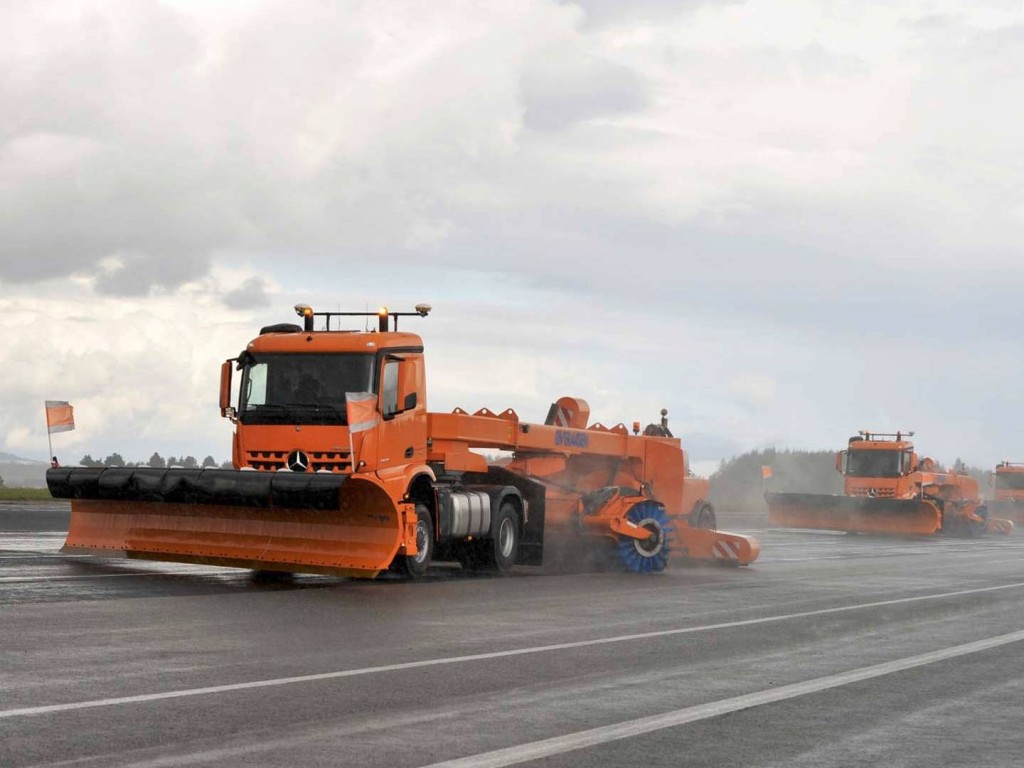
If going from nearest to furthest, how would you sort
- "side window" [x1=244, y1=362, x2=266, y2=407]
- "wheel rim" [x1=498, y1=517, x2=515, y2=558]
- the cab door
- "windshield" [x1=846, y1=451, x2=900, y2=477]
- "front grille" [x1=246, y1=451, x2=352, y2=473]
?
"front grille" [x1=246, y1=451, x2=352, y2=473] → the cab door → "side window" [x1=244, y1=362, x2=266, y2=407] → "wheel rim" [x1=498, y1=517, x2=515, y2=558] → "windshield" [x1=846, y1=451, x2=900, y2=477]

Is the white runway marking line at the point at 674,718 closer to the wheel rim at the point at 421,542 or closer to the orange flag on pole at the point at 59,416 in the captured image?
the wheel rim at the point at 421,542

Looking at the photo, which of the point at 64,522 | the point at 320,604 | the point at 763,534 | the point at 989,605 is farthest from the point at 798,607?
the point at 763,534

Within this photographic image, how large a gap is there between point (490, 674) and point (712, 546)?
14382 millimetres

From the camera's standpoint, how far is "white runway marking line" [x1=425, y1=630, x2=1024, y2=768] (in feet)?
22.6

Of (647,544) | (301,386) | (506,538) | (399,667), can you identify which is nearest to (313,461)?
(301,386)

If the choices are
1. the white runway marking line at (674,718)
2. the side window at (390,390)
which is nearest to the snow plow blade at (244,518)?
the side window at (390,390)

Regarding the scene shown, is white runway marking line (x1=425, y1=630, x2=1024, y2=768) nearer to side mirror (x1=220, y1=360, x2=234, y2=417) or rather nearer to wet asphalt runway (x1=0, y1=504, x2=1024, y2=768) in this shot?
wet asphalt runway (x1=0, y1=504, x2=1024, y2=768)

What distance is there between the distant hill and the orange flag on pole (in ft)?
174

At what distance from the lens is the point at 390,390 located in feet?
61.6

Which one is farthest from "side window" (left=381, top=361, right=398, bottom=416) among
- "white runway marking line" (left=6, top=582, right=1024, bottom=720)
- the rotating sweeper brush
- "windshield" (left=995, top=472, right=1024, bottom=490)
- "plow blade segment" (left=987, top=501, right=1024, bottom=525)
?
"windshield" (left=995, top=472, right=1024, bottom=490)

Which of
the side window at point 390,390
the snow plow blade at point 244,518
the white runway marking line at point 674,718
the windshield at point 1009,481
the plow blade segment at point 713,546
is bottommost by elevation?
the white runway marking line at point 674,718

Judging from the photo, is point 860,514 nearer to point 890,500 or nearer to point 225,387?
point 890,500

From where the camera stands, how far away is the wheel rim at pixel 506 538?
20594mm

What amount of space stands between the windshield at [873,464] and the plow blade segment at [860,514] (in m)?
2.57
